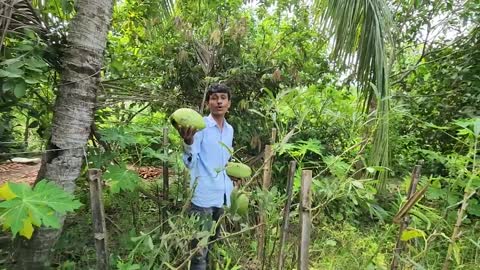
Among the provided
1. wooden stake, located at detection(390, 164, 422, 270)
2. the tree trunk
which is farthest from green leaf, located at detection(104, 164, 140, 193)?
wooden stake, located at detection(390, 164, 422, 270)

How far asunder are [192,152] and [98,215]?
704 mm

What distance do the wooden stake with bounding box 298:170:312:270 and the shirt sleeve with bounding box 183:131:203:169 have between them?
0.70 m

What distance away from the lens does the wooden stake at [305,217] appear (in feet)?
4.86

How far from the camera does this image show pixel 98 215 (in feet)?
4.94

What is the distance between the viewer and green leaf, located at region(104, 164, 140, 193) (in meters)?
2.08

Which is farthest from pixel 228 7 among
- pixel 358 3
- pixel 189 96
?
pixel 358 3

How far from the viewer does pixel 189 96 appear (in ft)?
11.4

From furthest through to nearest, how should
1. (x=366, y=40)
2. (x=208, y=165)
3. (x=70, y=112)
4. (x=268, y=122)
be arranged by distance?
(x=268, y=122)
(x=366, y=40)
(x=208, y=165)
(x=70, y=112)

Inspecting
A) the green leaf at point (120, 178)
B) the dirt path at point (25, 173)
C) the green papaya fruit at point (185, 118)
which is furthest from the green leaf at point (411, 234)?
the dirt path at point (25, 173)

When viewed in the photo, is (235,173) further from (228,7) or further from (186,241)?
(228,7)

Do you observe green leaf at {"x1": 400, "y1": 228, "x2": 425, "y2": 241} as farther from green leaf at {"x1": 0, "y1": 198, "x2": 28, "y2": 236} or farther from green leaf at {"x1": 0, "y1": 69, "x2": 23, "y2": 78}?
green leaf at {"x1": 0, "y1": 69, "x2": 23, "y2": 78}

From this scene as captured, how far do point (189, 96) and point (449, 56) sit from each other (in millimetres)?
2647

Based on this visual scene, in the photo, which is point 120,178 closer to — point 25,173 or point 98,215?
point 98,215

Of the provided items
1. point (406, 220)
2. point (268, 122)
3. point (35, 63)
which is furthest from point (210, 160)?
point (268, 122)
